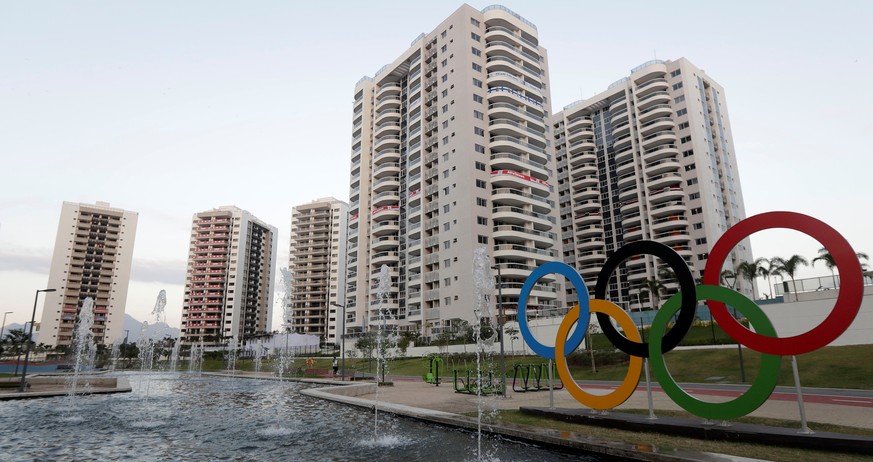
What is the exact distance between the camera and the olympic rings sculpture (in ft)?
37.6

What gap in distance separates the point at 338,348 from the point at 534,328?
4082 cm

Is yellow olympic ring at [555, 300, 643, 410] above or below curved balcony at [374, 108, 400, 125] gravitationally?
below

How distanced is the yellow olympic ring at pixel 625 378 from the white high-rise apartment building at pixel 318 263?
4861 inches

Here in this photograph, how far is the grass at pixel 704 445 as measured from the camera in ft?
32.5

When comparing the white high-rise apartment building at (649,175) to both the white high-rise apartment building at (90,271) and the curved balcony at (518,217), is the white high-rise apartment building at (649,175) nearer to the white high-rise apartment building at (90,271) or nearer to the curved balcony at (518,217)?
the curved balcony at (518,217)

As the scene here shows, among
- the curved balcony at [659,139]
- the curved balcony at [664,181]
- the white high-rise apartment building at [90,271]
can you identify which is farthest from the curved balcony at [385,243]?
the white high-rise apartment building at [90,271]

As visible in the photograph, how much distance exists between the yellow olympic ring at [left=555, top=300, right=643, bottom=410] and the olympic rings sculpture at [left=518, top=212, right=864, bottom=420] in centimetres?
3

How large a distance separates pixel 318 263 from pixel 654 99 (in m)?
103

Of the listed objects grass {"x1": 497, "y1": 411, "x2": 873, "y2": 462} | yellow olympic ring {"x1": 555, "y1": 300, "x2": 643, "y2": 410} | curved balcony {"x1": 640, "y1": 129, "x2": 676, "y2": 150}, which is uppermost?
curved balcony {"x1": 640, "y1": 129, "x2": 676, "y2": 150}

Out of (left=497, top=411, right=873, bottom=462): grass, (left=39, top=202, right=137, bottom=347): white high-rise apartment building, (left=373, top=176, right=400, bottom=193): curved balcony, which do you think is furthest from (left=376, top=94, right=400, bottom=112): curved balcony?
(left=39, top=202, right=137, bottom=347): white high-rise apartment building

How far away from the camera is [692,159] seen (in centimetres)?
8525

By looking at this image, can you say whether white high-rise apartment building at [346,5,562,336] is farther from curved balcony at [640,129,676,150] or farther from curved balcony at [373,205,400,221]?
curved balcony at [640,129,676,150]

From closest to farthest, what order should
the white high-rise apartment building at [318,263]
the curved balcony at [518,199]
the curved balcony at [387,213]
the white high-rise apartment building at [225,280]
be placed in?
the curved balcony at [518,199] < the curved balcony at [387,213] < the white high-rise apartment building at [225,280] < the white high-rise apartment building at [318,263]

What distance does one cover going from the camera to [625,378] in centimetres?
1561
